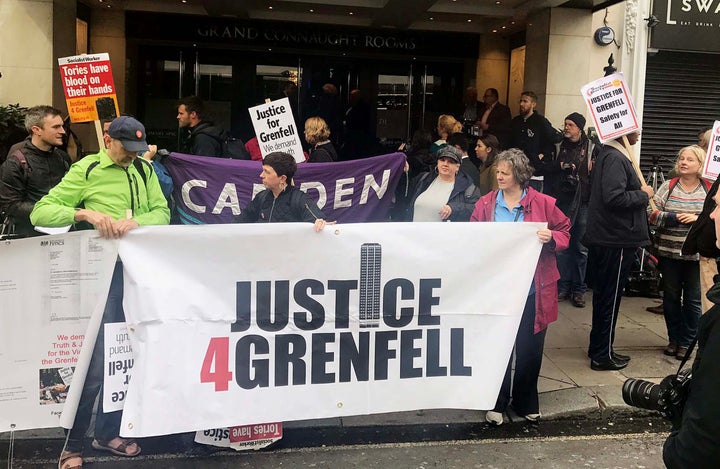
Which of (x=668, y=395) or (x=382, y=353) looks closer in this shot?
(x=668, y=395)

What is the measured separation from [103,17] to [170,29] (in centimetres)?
120

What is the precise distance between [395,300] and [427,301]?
0.22 m

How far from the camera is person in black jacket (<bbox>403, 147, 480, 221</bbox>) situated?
546cm

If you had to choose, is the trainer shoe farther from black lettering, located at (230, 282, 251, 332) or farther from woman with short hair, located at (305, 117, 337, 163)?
woman with short hair, located at (305, 117, 337, 163)

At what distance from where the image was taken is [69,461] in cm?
390

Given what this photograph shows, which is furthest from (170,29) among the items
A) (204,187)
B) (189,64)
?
(204,187)

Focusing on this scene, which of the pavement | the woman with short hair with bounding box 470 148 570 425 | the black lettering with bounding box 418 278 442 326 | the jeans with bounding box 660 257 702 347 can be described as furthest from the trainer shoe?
the jeans with bounding box 660 257 702 347

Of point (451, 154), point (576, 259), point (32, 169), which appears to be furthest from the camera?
point (576, 259)

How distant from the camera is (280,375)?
3967mm

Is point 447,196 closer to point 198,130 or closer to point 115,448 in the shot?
point 198,130

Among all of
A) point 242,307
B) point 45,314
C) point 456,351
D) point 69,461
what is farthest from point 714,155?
point 69,461

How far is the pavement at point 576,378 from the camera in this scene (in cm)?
485

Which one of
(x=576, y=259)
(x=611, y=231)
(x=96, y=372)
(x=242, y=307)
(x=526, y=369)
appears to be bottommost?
(x=526, y=369)

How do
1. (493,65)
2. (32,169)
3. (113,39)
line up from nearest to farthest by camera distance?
1. (32,169)
2. (113,39)
3. (493,65)
